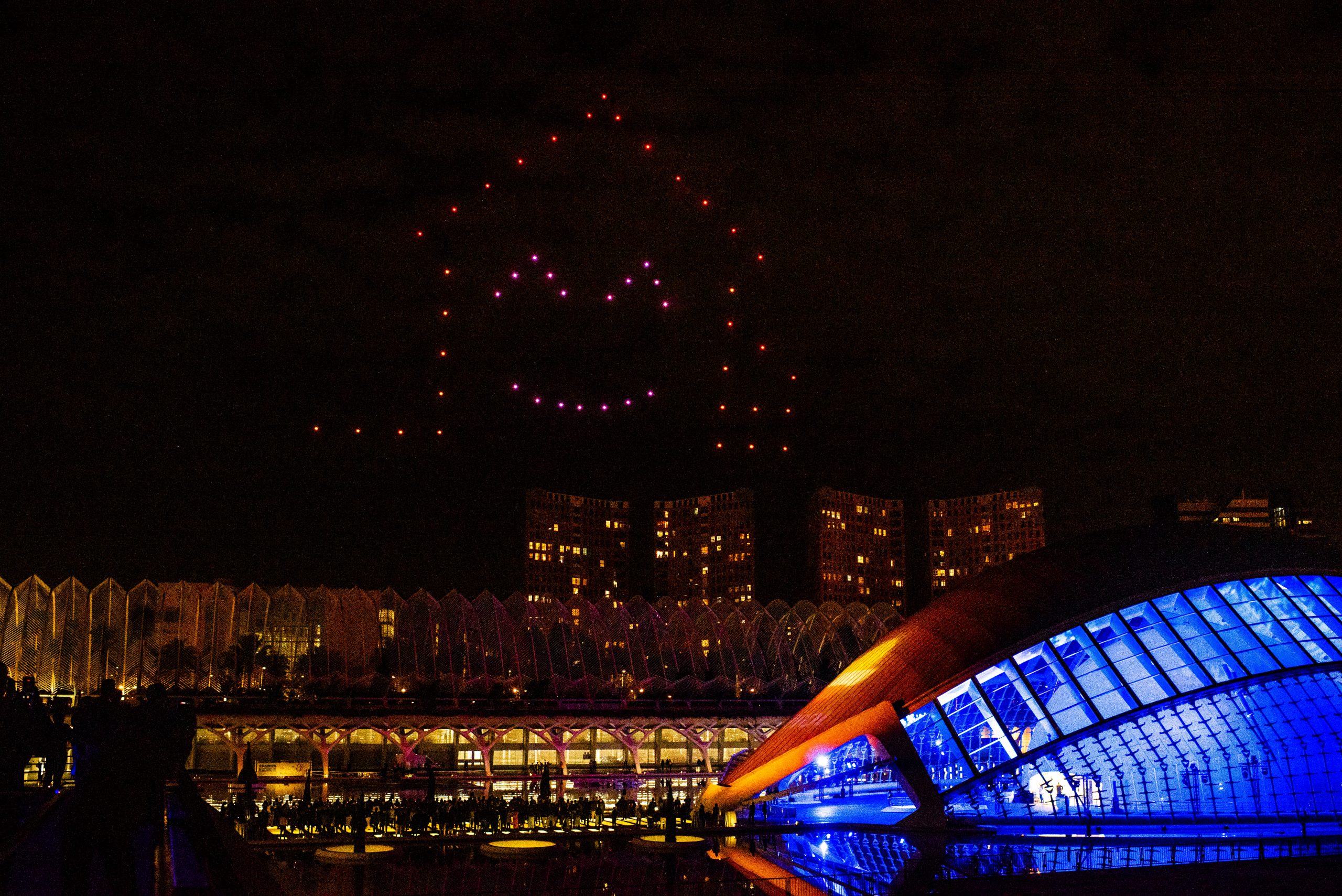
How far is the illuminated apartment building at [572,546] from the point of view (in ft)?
626

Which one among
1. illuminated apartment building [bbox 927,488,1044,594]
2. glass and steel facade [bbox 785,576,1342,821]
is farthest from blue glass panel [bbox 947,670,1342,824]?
illuminated apartment building [bbox 927,488,1044,594]

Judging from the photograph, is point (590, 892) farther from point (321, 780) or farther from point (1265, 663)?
point (321, 780)

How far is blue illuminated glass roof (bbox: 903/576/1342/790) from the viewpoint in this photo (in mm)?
28984

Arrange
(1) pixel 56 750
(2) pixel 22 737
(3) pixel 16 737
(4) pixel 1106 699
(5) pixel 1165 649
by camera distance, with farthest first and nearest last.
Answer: (5) pixel 1165 649 < (4) pixel 1106 699 < (1) pixel 56 750 < (2) pixel 22 737 < (3) pixel 16 737

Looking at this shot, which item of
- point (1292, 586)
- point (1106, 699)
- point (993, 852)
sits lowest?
point (993, 852)

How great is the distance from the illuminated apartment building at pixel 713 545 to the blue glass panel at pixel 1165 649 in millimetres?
150458

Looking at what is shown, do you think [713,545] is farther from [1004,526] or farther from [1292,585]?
[1292,585]

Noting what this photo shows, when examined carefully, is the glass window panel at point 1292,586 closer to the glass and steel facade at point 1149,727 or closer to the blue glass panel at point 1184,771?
the glass and steel facade at point 1149,727

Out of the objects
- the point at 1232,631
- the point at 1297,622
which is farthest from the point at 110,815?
the point at 1297,622

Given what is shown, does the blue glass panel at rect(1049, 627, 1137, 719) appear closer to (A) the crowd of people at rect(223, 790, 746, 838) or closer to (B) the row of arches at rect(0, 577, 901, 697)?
(A) the crowd of people at rect(223, 790, 746, 838)

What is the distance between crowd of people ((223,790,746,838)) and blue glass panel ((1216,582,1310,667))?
575 inches

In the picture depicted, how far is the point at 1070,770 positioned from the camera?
28578mm

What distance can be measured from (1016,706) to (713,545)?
532ft

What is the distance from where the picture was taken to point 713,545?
19162 centimetres
